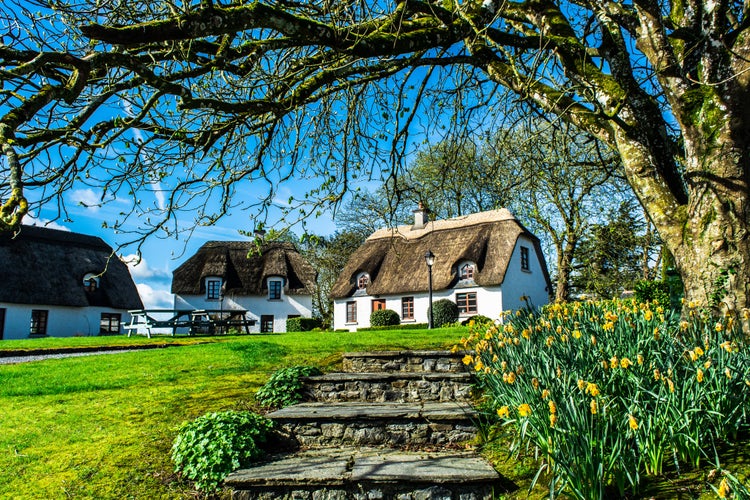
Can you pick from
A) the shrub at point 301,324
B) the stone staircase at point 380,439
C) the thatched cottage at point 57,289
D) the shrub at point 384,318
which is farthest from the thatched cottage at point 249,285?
the stone staircase at point 380,439

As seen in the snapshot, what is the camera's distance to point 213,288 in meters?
35.8

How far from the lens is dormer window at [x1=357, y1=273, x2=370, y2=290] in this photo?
101 ft

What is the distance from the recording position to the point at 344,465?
3.59 metres

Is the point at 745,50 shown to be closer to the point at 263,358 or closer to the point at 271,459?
the point at 271,459

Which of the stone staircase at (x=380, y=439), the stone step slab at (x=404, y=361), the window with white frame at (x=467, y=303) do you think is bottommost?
the stone staircase at (x=380, y=439)

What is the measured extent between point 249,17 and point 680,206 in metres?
4.32

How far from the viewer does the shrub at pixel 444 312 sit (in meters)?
25.7

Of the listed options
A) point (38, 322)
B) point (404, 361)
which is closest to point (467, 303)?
point (404, 361)

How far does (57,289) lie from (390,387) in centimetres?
3203

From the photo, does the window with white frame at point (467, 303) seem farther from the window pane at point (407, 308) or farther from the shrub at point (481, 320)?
the window pane at point (407, 308)

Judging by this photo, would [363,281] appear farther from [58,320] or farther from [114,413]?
[114,413]

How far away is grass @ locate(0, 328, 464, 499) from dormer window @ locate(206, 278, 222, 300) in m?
27.5

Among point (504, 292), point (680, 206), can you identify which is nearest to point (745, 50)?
point (680, 206)

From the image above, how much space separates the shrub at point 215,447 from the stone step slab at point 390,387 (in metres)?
1.19
